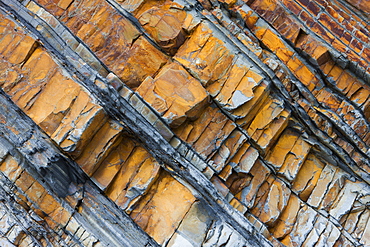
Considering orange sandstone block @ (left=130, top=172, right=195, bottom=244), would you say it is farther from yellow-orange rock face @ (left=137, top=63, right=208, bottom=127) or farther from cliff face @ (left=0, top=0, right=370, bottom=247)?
yellow-orange rock face @ (left=137, top=63, right=208, bottom=127)

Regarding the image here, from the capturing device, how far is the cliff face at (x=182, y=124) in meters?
6.41

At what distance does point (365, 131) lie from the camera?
7703 mm

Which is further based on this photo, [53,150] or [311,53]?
[311,53]

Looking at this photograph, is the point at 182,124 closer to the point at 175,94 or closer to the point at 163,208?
the point at 175,94

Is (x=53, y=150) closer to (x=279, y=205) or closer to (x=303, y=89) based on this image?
(x=279, y=205)

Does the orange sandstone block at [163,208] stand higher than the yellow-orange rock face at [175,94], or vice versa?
the yellow-orange rock face at [175,94]

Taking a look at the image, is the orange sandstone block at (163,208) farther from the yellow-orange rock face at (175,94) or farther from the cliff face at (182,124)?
the yellow-orange rock face at (175,94)

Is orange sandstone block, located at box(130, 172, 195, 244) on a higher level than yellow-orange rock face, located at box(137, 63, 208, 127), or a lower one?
lower

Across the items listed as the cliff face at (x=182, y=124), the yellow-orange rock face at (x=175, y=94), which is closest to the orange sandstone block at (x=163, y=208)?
the cliff face at (x=182, y=124)

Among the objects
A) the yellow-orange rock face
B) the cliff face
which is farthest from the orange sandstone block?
the yellow-orange rock face

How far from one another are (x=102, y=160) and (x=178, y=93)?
218 cm

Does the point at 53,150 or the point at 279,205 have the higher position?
the point at 279,205

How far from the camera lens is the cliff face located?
6406 millimetres

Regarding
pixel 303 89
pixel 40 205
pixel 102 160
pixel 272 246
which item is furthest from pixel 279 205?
pixel 40 205
